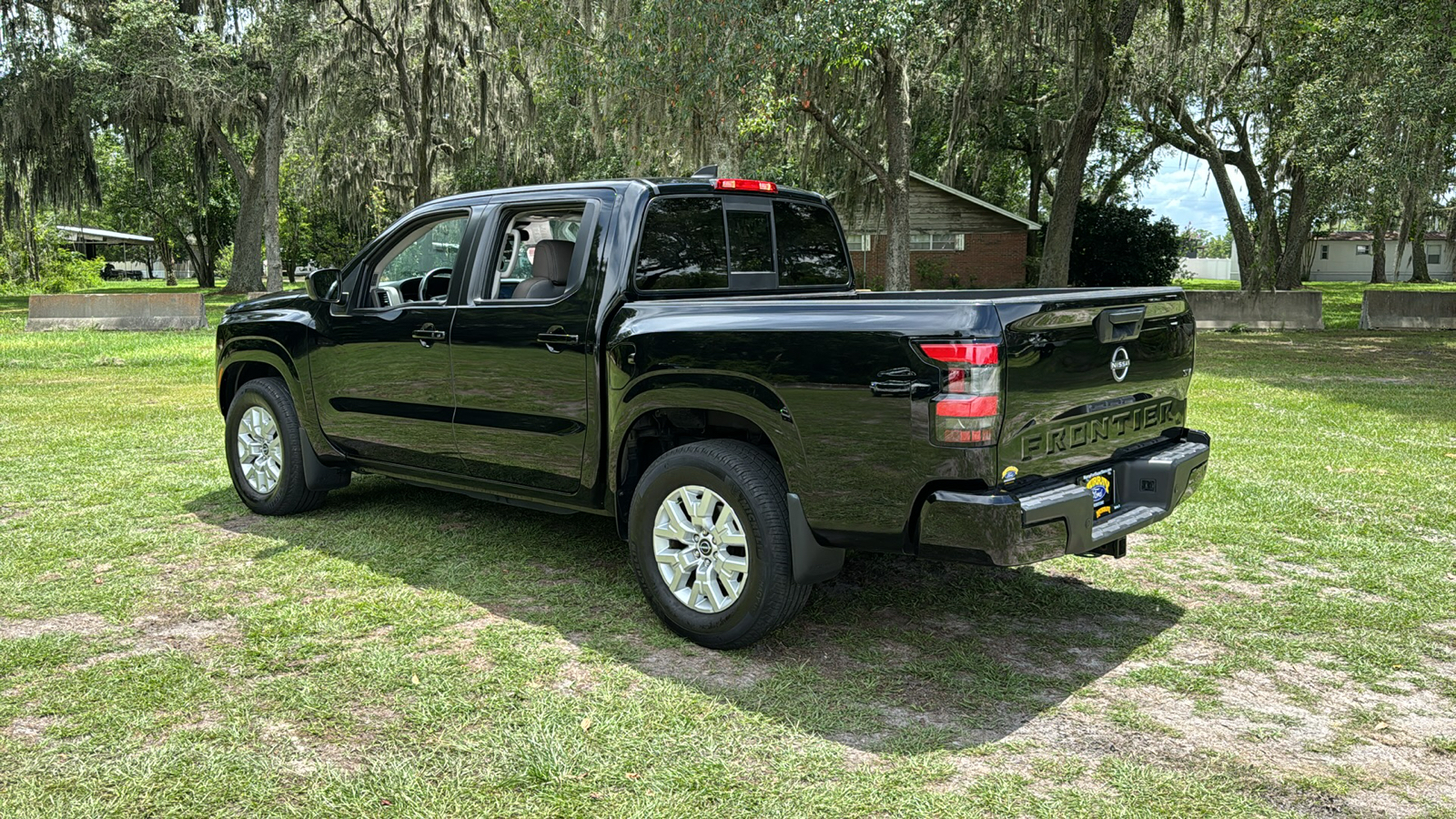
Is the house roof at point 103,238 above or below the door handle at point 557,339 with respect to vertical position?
above

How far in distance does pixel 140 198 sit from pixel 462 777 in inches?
2052

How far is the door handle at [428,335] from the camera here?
5.74m

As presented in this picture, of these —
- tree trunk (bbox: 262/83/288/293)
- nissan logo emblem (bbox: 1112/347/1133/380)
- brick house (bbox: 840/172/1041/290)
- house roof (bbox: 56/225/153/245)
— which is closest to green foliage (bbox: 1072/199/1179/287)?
brick house (bbox: 840/172/1041/290)

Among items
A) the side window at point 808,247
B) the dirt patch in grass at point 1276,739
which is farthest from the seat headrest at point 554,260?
the dirt patch in grass at point 1276,739

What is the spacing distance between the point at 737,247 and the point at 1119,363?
6.48 feet

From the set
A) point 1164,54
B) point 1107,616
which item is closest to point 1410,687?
point 1107,616

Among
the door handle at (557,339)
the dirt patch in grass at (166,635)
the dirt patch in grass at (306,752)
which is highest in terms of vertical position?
the door handle at (557,339)

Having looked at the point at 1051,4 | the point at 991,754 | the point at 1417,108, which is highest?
the point at 1051,4

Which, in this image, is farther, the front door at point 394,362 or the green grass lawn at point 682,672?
the front door at point 394,362

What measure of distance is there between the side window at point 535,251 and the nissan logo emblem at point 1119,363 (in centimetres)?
239

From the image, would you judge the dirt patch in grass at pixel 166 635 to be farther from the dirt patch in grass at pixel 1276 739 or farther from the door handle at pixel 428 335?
the dirt patch in grass at pixel 1276 739

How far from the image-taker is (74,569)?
228 inches

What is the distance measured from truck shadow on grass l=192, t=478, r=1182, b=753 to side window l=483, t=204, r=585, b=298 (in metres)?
1.46

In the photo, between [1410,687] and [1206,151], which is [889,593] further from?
[1206,151]
